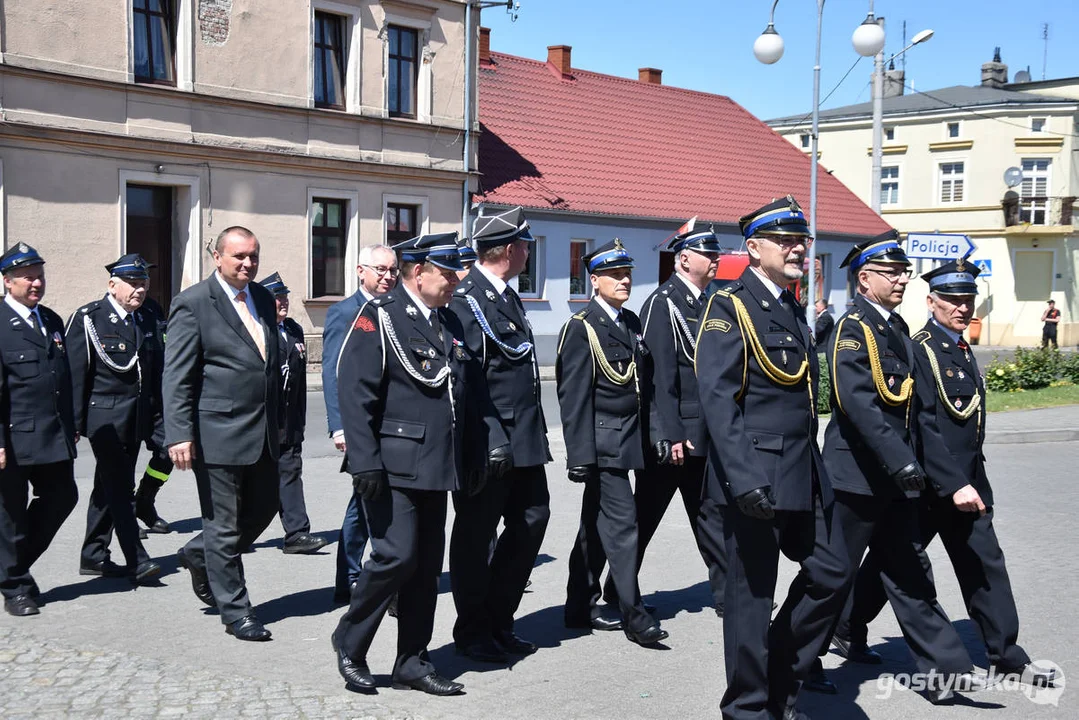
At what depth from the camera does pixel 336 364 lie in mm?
7387

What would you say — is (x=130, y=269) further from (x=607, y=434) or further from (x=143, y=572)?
(x=607, y=434)

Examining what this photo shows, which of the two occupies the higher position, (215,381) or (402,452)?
(215,381)

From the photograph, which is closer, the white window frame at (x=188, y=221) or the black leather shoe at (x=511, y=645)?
the black leather shoe at (x=511, y=645)

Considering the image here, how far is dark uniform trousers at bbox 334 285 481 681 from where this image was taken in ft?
18.6

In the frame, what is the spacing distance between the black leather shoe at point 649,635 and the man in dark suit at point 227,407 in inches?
77.9

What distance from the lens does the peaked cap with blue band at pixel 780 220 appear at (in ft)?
17.3

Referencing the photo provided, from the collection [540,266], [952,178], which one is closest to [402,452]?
[540,266]

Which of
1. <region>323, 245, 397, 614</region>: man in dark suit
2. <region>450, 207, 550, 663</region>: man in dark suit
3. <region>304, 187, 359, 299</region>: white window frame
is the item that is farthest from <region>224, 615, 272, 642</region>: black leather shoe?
<region>304, 187, 359, 299</region>: white window frame

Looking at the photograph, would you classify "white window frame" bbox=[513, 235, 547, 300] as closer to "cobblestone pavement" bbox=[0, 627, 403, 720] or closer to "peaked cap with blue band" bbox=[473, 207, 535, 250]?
"peaked cap with blue band" bbox=[473, 207, 535, 250]

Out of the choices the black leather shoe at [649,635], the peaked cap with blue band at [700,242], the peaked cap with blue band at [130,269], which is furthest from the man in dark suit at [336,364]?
the peaked cap with blue band at [700,242]

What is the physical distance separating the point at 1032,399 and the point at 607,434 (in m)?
16.4

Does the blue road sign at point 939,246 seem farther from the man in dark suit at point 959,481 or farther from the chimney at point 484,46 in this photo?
the chimney at point 484,46

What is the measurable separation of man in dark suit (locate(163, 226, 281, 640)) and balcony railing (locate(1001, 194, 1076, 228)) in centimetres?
4946

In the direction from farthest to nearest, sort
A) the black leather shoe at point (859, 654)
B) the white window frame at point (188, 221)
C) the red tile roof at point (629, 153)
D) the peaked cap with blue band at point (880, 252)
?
1. the red tile roof at point (629, 153)
2. the white window frame at point (188, 221)
3. the black leather shoe at point (859, 654)
4. the peaked cap with blue band at point (880, 252)
